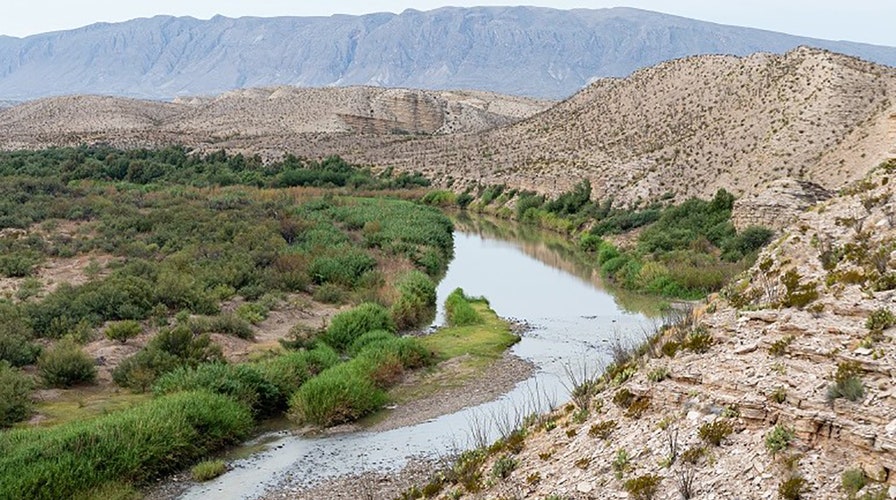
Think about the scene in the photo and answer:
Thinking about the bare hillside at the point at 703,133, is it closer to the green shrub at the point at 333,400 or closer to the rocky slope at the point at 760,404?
the green shrub at the point at 333,400

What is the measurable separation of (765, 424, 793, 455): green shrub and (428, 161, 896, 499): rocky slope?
0.02 meters

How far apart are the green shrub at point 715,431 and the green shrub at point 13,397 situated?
13.5 metres

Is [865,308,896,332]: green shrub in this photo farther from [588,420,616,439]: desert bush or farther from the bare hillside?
the bare hillside

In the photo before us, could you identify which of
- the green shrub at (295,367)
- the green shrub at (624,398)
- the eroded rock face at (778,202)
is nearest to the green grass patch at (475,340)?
the green shrub at (295,367)

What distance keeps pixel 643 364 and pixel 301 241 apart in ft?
93.0

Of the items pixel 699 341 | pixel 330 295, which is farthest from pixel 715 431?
pixel 330 295

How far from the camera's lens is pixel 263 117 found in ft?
374

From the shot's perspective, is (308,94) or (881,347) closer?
(881,347)

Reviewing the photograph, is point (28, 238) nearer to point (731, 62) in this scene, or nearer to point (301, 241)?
point (301, 241)

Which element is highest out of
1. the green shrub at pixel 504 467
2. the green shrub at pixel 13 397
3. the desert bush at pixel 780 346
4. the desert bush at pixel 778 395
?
the desert bush at pixel 780 346

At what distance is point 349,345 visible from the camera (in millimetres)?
24953

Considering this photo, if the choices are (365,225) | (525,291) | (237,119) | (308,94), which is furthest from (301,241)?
(308,94)

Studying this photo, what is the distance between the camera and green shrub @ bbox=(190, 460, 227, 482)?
16.4m

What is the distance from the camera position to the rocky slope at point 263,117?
327 feet
